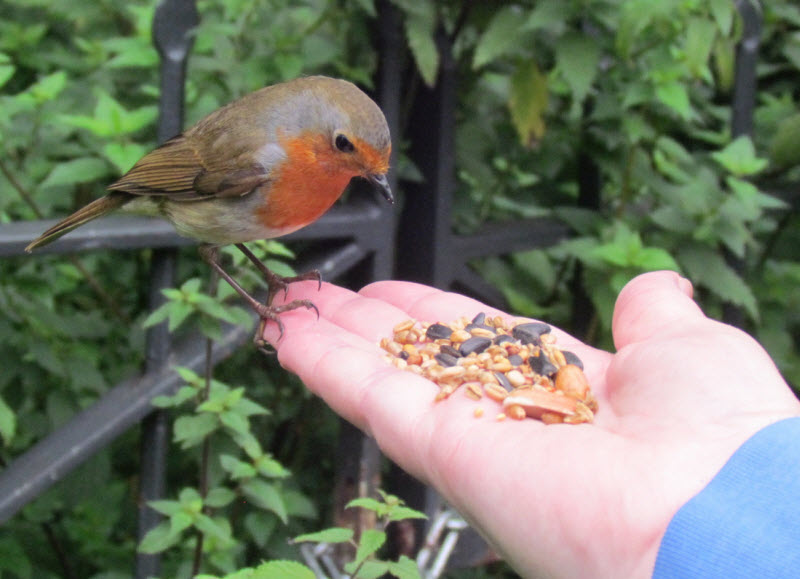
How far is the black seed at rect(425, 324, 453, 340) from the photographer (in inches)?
98.4

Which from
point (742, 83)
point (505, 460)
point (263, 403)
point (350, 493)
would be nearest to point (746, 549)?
point (505, 460)

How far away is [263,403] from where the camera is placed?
347 cm

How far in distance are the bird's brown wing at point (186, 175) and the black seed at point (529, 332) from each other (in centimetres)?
83

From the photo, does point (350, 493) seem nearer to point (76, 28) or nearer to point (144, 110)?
point (144, 110)

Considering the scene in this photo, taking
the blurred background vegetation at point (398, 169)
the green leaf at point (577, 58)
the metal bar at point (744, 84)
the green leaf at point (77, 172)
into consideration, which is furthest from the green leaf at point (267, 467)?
the metal bar at point (744, 84)

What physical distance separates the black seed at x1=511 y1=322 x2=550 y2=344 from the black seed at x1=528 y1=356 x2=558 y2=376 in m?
0.09

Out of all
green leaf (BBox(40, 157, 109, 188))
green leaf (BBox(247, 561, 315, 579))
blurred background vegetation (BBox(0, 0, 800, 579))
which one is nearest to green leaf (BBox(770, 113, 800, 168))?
blurred background vegetation (BBox(0, 0, 800, 579))

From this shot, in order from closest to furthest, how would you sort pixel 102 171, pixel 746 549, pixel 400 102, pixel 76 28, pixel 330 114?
pixel 746 549 < pixel 330 114 < pixel 102 171 < pixel 400 102 < pixel 76 28

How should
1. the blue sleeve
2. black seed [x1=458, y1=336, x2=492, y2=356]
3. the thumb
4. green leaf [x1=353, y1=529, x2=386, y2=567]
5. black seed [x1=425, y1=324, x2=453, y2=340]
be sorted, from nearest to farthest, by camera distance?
the blue sleeve < green leaf [x1=353, y1=529, x2=386, y2=567] < the thumb < black seed [x1=458, y1=336, x2=492, y2=356] < black seed [x1=425, y1=324, x2=453, y2=340]

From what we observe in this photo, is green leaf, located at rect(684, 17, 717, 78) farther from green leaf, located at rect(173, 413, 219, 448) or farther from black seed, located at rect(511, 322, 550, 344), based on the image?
green leaf, located at rect(173, 413, 219, 448)

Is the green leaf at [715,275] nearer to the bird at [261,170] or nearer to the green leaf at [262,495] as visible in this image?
the bird at [261,170]

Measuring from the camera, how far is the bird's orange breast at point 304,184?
2.68 meters

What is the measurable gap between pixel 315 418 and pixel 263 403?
22 centimetres

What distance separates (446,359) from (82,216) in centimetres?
111
